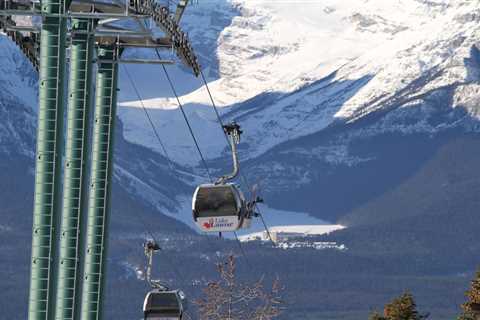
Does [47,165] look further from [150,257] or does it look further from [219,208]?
[219,208]

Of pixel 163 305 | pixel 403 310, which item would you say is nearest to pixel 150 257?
pixel 163 305

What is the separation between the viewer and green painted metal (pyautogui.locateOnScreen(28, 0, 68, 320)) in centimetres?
3525

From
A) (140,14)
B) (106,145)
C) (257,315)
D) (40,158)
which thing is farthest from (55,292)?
(257,315)

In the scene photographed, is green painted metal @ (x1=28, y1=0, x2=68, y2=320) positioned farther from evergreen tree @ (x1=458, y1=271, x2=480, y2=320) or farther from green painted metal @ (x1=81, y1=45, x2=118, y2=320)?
evergreen tree @ (x1=458, y1=271, x2=480, y2=320)

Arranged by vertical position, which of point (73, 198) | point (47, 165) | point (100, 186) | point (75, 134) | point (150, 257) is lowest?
point (47, 165)

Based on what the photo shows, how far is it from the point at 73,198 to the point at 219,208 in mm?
6759

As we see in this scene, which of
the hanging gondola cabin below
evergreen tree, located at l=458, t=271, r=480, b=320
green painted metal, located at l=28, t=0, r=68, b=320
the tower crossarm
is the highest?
evergreen tree, located at l=458, t=271, r=480, b=320

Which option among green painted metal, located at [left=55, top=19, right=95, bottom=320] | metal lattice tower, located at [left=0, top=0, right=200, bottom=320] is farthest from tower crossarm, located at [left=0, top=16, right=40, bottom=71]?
green painted metal, located at [left=55, top=19, right=95, bottom=320]

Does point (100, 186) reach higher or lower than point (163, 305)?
higher

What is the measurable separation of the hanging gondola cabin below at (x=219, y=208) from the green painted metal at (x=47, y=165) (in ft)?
29.1

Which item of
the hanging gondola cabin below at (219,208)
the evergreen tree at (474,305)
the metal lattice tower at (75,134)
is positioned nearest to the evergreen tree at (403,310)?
the evergreen tree at (474,305)

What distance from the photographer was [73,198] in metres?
38.1

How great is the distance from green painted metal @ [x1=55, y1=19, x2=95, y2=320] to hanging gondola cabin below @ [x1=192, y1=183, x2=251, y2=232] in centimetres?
611

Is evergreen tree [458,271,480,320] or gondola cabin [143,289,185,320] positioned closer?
gondola cabin [143,289,185,320]
